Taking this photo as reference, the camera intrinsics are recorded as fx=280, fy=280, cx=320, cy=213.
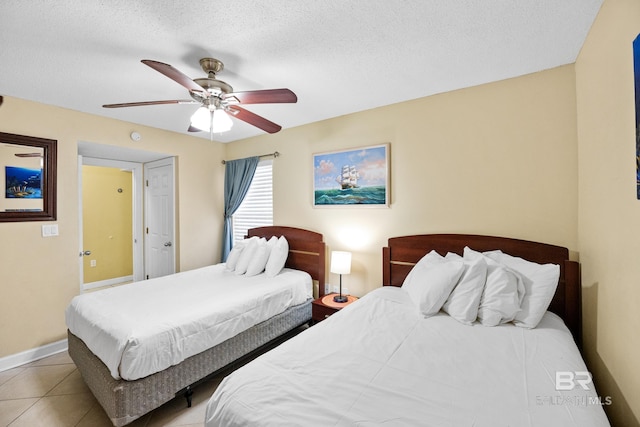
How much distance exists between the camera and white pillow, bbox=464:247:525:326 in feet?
5.73

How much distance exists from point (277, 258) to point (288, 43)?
213 cm

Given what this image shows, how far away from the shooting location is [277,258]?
3176 mm

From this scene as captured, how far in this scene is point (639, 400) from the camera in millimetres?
1145

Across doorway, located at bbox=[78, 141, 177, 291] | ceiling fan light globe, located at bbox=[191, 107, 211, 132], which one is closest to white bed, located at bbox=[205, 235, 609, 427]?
ceiling fan light globe, located at bbox=[191, 107, 211, 132]

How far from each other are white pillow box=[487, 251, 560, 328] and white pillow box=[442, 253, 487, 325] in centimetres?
26

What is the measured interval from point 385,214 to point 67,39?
2.73m

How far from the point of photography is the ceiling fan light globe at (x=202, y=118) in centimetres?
208

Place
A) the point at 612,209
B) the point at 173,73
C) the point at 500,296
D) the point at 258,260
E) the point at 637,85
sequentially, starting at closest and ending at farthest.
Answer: the point at 637,85 → the point at 612,209 → the point at 173,73 → the point at 500,296 → the point at 258,260

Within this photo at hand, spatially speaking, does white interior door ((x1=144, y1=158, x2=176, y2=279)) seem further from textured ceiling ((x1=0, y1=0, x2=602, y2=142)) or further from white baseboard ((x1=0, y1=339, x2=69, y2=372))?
textured ceiling ((x1=0, y1=0, x2=602, y2=142))

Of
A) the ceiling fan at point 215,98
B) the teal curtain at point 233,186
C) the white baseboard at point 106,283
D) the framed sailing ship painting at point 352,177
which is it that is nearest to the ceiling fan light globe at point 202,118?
the ceiling fan at point 215,98

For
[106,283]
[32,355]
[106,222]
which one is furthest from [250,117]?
[106,283]

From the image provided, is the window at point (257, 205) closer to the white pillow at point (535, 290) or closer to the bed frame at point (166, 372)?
the bed frame at point (166, 372)

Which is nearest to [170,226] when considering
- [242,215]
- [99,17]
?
[242,215]

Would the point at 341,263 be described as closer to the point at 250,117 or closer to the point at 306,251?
the point at 306,251
